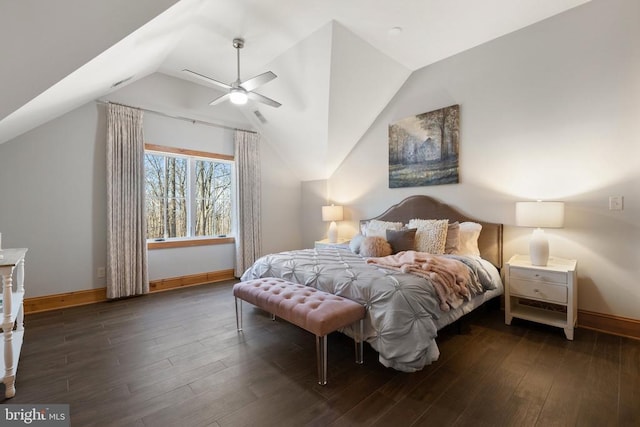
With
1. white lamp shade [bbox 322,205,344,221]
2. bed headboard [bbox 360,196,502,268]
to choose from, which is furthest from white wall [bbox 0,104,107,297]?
bed headboard [bbox 360,196,502,268]

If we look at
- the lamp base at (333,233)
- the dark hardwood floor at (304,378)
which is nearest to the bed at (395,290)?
the dark hardwood floor at (304,378)

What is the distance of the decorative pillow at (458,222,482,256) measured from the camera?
10.6 ft

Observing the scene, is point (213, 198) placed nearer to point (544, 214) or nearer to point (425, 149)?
point (425, 149)

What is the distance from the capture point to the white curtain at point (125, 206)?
365cm

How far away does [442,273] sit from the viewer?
2377 millimetres

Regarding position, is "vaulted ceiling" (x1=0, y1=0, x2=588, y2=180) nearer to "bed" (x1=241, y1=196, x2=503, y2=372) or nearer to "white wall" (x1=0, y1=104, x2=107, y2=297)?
"white wall" (x1=0, y1=104, x2=107, y2=297)

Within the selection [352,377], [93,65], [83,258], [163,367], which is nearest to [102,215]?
[83,258]

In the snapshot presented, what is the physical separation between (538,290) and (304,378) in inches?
92.1

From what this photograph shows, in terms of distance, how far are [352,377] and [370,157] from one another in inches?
135

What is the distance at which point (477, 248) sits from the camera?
3318 millimetres

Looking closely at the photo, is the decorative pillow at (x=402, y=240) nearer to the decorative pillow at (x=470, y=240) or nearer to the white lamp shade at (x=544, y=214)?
the decorative pillow at (x=470, y=240)

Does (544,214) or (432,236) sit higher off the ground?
(544,214)

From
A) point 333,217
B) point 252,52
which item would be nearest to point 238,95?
point 252,52

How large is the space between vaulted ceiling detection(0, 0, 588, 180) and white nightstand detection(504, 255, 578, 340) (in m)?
2.58
